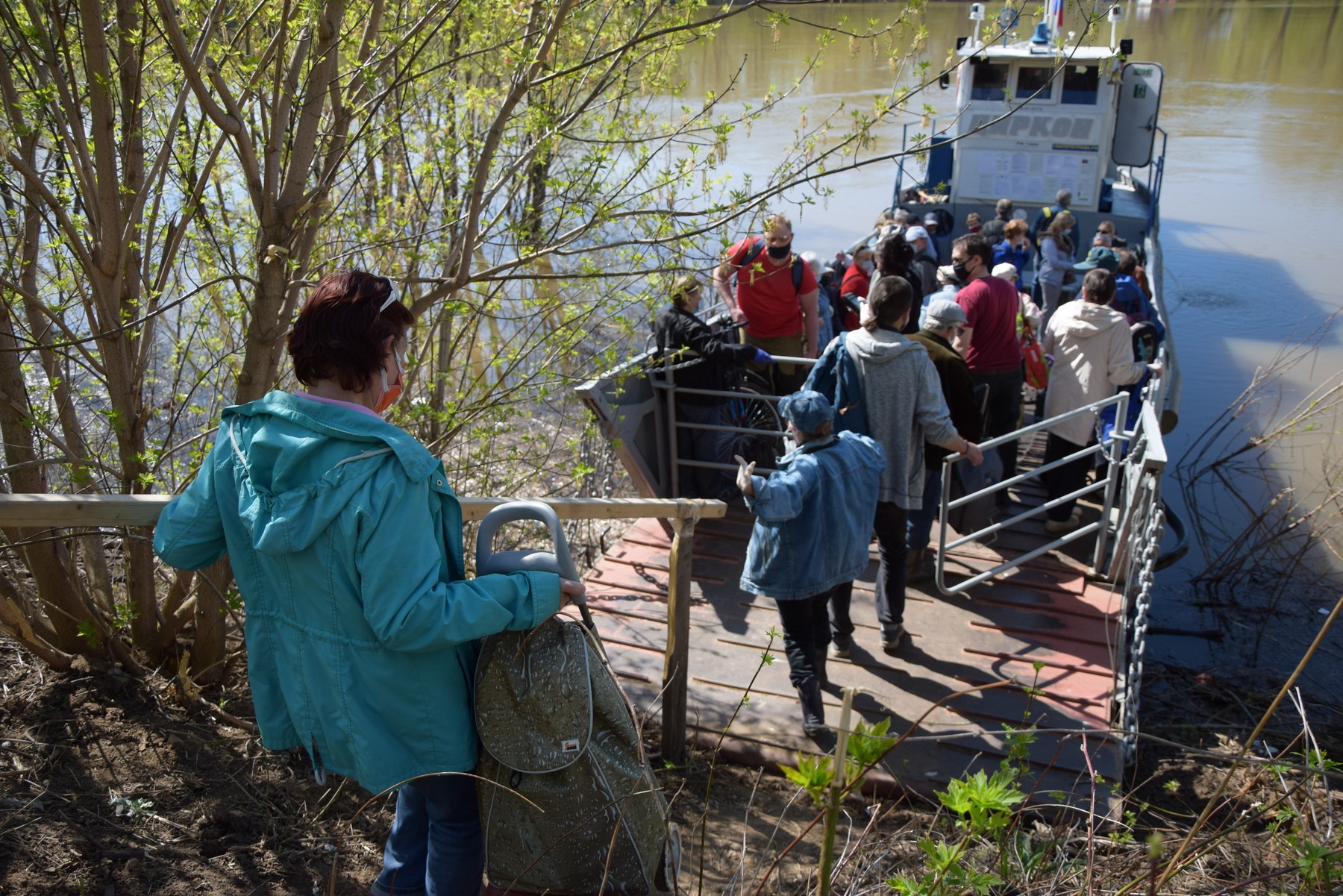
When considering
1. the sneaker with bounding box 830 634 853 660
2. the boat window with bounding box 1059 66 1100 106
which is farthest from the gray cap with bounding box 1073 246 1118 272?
the boat window with bounding box 1059 66 1100 106

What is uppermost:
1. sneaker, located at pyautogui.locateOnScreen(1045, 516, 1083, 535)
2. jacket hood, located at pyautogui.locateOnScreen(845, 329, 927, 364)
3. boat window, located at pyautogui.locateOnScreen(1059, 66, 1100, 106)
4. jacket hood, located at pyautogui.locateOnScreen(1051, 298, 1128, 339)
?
jacket hood, located at pyautogui.locateOnScreen(845, 329, 927, 364)

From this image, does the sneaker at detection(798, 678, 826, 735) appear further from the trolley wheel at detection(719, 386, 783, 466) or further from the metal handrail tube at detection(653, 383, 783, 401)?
the trolley wheel at detection(719, 386, 783, 466)

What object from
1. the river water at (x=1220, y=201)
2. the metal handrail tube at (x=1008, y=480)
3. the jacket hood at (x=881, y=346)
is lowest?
the river water at (x=1220, y=201)

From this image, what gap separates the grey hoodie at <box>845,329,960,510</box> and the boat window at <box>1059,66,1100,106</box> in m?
9.95

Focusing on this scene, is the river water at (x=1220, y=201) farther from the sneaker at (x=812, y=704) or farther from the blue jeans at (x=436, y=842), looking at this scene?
the blue jeans at (x=436, y=842)

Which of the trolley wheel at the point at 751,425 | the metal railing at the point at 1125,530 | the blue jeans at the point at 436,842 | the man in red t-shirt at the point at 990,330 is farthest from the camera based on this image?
the trolley wheel at the point at 751,425

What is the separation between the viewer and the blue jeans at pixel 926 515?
16.7 ft

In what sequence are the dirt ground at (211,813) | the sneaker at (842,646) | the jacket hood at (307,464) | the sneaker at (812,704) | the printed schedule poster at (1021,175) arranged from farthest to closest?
the printed schedule poster at (1021,175) → the sneaker at (842,646) → the sneaker at (812,704) → the dirt ground at (211,813) → the jacket hood at (307,464)

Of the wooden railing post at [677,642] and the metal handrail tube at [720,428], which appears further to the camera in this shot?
the metal handrail tube at [720,428]

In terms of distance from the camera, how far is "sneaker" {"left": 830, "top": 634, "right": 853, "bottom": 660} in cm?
470

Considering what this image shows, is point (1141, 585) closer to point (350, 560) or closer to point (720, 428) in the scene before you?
point (720, 428)

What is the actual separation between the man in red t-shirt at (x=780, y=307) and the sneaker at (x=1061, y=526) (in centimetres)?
168

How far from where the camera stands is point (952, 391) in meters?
4.85

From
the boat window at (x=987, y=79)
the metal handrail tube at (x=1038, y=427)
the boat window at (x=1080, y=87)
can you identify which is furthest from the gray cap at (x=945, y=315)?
the boat window at (x=1080, y=87)
